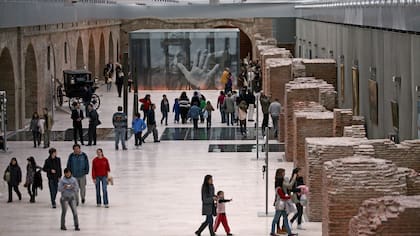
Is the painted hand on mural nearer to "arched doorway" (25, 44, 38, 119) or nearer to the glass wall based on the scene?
the glass wall

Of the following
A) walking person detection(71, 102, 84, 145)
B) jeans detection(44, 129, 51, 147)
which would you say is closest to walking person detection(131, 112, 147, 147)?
walking person detection(71, 102, 84, 145)

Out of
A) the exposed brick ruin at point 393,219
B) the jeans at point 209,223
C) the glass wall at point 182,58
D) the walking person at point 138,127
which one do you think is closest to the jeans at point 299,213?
the jeans at point 209,223

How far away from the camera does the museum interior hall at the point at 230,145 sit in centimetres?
1720

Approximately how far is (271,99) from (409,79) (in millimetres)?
13590

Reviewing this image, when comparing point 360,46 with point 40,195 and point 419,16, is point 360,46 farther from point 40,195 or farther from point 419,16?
point 419,16

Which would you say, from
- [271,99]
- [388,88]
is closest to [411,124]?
[388,88]

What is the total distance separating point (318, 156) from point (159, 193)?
4936mm

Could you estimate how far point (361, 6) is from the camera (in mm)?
26812

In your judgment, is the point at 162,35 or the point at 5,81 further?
the point at 162,35

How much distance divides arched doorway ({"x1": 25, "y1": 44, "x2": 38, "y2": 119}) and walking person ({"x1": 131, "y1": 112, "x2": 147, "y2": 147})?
28.2 feet

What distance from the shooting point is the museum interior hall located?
17.2 m

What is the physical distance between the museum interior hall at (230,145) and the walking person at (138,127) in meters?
0.06

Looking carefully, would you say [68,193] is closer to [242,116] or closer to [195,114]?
[242,116]

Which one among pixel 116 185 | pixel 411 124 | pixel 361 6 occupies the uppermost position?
pixel 361 6
